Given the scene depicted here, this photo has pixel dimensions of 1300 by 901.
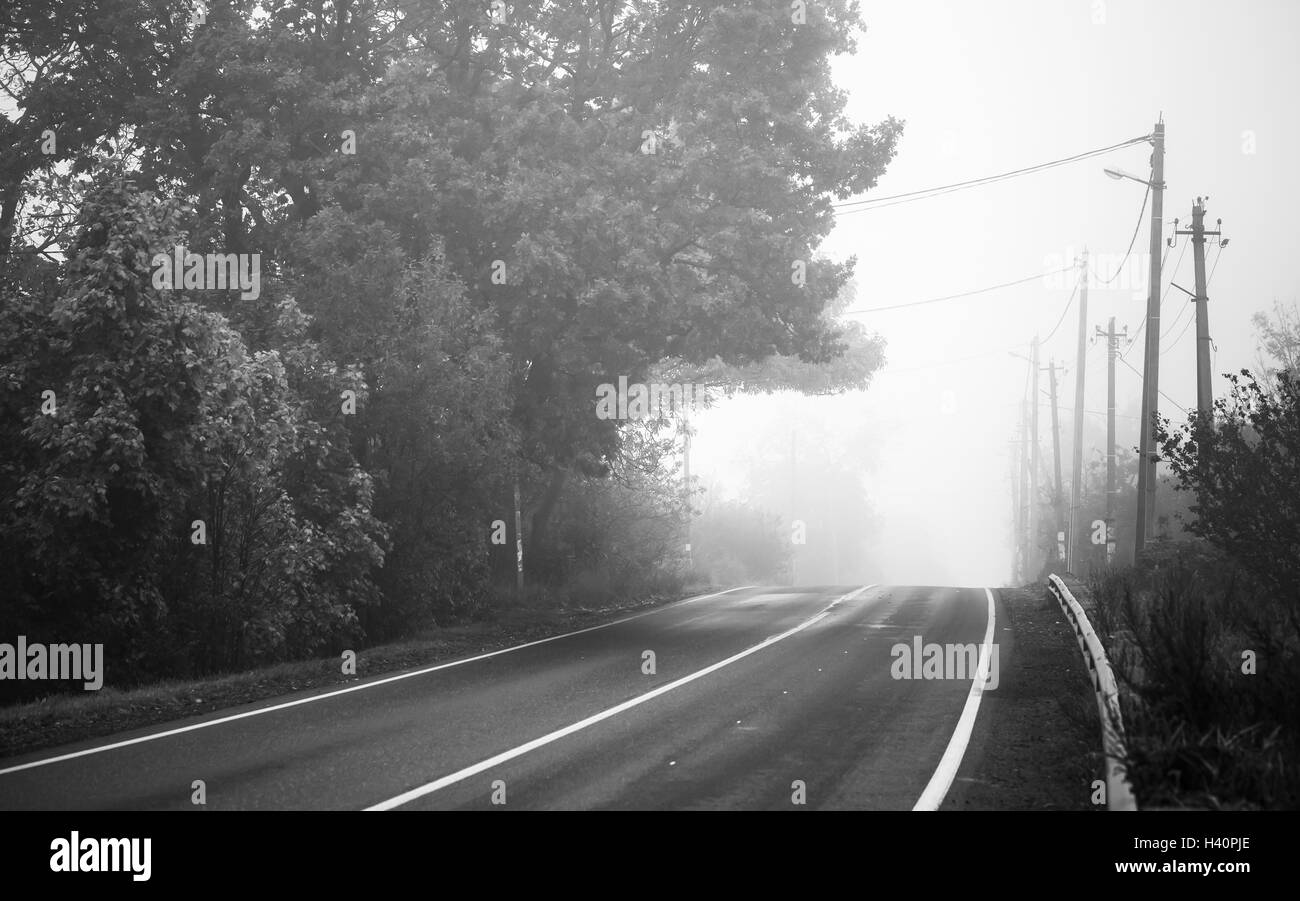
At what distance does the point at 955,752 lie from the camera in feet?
32.9

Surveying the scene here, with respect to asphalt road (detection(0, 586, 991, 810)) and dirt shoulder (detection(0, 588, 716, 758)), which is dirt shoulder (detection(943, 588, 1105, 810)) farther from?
dirt shoulder (detection(0, 588, 716, 758))

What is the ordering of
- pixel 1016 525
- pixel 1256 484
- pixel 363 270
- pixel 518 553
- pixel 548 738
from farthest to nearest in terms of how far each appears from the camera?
pixel 1016 525, pixel 518 553, pixel 363 270, pixel 1256 484, pixel 548 738

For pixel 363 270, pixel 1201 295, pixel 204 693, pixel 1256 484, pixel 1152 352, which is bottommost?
pixel 204 693

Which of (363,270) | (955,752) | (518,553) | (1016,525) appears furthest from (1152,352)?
(1016,525)

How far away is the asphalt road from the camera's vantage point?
837 cm

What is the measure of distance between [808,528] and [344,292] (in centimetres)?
7900

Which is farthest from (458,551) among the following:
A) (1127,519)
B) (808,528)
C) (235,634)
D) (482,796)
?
(808,528)

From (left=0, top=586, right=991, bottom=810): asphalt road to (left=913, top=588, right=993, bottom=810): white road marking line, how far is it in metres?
0.05

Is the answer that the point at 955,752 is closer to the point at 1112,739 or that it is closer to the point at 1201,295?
the point at 1112,739

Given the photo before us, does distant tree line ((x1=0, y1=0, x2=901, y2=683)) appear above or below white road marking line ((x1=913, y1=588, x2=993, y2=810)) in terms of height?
above

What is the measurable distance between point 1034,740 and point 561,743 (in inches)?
181

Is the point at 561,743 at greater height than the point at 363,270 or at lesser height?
lesser

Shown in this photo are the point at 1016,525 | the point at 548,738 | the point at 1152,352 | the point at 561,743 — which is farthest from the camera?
the point at 1016,525

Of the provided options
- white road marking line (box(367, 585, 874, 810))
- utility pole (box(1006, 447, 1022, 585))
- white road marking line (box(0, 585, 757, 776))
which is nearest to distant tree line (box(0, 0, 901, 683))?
white road marking line (box(0, 585, 757, 776))
